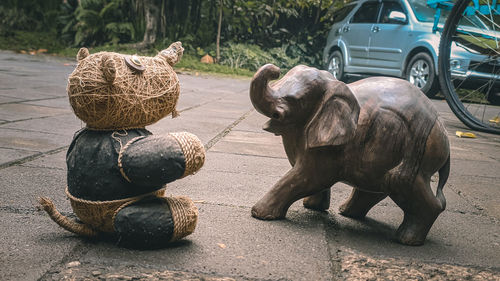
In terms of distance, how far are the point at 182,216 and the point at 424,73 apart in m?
8.07

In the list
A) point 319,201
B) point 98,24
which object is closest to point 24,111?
point 319,201

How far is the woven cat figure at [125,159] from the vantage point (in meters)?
1.64

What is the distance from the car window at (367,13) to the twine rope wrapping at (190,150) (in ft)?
30.8

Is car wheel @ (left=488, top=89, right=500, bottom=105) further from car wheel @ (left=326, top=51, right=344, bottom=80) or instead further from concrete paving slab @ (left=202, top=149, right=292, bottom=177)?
concrete paving slab @ (left=202, top=149, right=292, bottom=177)

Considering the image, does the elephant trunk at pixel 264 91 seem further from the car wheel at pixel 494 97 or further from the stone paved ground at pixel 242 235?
the car wheel at pixel 494 97

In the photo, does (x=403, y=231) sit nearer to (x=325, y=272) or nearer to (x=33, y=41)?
(x=325, y=272)

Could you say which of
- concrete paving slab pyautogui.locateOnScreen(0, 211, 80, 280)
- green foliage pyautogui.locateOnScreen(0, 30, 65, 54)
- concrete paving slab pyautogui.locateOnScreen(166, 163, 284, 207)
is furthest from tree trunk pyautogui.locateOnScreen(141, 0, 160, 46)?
concrete paving slab pyautogui.locateOnScreen(0, 211, 80, 280)

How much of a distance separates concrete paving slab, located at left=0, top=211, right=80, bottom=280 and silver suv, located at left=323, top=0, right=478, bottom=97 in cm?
776

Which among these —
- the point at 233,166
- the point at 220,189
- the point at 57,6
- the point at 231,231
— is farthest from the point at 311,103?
the point at 57,6

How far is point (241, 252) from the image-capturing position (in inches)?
70.0

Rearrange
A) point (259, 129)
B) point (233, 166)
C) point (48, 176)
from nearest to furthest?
point (48, 176) < point (233, 166) < point (259, 129)

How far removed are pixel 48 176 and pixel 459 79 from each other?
512 centimetres

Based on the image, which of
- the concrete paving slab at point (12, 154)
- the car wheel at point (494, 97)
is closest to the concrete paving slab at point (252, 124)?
the concrete paving slab at point (12, 154)

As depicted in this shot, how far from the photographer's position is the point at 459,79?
20.2 ft
